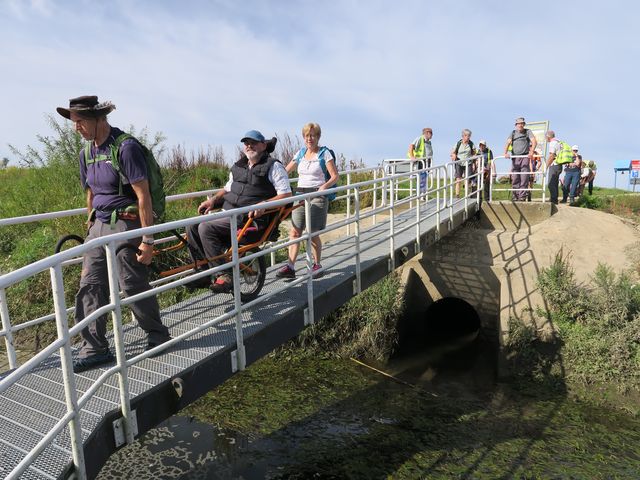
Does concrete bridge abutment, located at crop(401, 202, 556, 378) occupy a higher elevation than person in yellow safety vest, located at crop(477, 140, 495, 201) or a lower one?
lower

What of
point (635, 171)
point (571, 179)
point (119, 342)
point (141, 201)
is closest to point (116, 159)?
point (141, 201)

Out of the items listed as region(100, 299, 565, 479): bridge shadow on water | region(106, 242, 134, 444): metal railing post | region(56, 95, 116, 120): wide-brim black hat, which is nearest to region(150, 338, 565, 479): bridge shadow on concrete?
region(100, 299, 565, 479): bridge shadow on water

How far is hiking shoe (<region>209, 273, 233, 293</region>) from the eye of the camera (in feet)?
14.9

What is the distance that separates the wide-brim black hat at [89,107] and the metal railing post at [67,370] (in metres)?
1.20

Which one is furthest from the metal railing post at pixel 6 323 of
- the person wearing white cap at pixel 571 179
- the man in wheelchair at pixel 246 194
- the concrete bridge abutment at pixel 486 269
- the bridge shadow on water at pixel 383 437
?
the person wearing white cap at pixel 571 179

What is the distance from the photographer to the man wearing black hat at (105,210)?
329 centimetres

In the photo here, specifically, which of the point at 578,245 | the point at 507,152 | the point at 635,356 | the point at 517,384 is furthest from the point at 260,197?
the point at 507,152

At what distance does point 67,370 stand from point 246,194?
243cm

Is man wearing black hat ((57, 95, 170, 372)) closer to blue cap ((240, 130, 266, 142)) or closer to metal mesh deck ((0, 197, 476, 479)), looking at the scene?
metal mesh deck ((0, 197, 476, 479))

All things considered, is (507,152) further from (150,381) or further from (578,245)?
(150,381)

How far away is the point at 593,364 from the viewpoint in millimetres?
7789

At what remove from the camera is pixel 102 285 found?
3340 mm

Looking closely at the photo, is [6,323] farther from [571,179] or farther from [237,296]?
[571,179]

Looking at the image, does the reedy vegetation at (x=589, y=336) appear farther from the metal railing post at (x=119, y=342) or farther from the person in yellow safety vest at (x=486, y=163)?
the metal railing post at (x=119, y=342)
